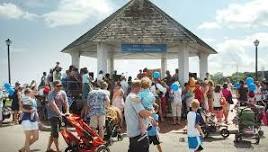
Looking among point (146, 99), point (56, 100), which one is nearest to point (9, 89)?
point (56, 100)

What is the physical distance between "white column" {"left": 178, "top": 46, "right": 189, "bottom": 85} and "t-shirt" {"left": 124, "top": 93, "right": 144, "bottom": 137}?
14669 mm

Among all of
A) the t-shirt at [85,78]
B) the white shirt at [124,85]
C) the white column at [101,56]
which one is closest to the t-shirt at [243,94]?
the white shirt at [124,85]

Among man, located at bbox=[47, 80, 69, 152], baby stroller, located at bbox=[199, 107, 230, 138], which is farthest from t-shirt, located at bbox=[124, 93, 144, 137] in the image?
baby stroller, located at bbox=[199, 107, 230, 138]

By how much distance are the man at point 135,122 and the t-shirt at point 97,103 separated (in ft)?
17.2

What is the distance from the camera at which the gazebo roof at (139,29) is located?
76.8 feet

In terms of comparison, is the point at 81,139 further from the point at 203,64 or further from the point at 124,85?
the point at 203,64

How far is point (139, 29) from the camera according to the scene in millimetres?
24188

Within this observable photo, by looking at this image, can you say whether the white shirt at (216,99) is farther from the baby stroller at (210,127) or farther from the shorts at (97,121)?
the shorts at (97,121)

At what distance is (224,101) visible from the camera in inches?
821

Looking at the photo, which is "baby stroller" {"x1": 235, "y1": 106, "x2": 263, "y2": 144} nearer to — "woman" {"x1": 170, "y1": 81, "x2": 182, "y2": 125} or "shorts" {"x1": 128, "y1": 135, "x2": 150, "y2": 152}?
"woman" {"x1": 170, "y1": 81, "x2": 182, "y2": 125}

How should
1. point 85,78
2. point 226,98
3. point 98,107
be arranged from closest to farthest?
point 98,107
point 85,78
point 226,98

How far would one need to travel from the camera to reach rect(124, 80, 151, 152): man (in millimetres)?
9164

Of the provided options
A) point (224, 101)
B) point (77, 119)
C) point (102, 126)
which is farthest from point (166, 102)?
point (77, 119)

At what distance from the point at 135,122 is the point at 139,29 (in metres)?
15.2
